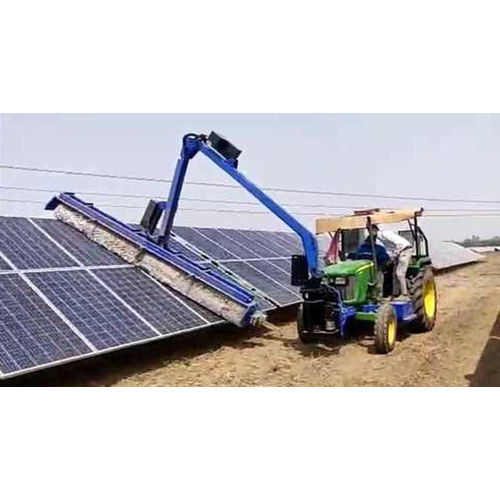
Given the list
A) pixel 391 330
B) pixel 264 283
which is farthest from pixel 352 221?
pixel 264 283

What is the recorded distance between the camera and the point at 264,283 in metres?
10.0

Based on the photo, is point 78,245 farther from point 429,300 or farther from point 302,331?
point 429,300

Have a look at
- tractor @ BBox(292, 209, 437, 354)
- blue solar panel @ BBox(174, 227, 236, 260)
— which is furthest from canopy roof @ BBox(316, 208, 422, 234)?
blue solar panel @ BBox(174, 227, 236, 260)

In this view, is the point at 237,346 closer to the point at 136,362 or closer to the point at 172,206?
the point at 136,362

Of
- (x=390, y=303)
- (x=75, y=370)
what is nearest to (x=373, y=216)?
(x=390, y=303)

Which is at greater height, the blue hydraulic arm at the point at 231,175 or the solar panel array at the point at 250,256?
the blue hydraulic arm at the point at 231,175

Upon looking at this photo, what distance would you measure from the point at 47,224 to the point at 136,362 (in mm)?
3044

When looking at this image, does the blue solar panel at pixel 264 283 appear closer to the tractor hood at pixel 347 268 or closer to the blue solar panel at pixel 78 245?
the tractor hood at pixel 347 268

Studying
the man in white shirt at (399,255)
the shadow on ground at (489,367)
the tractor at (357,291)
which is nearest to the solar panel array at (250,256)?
the tractor at (357,291)

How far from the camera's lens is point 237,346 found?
28.0ft

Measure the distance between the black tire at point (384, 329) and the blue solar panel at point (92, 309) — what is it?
3061mm

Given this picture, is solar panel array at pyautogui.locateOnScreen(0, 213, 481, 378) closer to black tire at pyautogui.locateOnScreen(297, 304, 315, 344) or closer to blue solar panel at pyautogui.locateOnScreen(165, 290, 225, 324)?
blue solar panel at pyautogui.locateOnScreen(165, 290, 225, 324)

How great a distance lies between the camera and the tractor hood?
8.04 meters

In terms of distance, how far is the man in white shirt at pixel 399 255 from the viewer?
8.94m
